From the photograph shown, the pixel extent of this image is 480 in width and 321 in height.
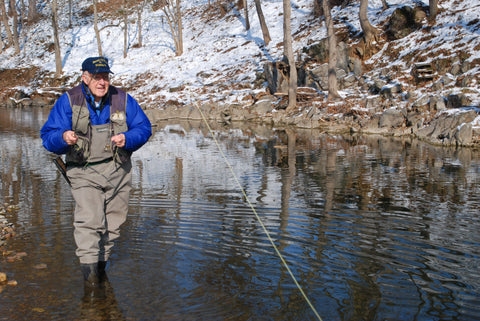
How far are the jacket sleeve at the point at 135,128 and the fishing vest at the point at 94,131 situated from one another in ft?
0.25

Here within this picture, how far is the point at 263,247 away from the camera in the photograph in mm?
5930

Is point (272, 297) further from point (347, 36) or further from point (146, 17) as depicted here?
point (146, 17)

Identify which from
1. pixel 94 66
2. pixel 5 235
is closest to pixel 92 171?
pixel 94 66

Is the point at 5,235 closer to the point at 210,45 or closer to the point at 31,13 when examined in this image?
the point at 210,45

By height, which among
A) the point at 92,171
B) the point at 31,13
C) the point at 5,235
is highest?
the point at 31,13

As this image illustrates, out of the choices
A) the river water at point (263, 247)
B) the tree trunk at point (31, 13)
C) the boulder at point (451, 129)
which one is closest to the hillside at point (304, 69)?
the boulder at point (451, 129)

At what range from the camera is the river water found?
435 centimetres

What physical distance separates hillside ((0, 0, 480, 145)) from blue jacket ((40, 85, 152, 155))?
1290 cm

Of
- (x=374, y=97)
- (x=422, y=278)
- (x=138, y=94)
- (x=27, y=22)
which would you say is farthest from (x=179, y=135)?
(x=27, y=22)

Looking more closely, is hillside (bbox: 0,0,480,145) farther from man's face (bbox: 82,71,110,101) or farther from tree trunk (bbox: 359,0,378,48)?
man's face (bbox: 82,71,110,101)

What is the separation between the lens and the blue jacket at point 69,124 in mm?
4316

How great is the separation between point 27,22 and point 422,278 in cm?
7010

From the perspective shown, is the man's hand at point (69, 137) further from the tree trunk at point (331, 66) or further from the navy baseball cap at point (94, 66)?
the tree trunk at point (331, 66)

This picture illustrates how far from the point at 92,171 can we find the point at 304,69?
2607 cm
